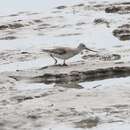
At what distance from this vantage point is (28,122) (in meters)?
12.4

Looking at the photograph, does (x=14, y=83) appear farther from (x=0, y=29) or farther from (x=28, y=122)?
(x=0, y=29)

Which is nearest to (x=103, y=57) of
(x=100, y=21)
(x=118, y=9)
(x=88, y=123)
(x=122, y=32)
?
(x=122, y=32)

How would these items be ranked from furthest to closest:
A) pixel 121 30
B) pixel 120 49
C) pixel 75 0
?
pixel 75 0 < pixel 121 30 < pixel 120 49

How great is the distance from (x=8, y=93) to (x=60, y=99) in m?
1.53

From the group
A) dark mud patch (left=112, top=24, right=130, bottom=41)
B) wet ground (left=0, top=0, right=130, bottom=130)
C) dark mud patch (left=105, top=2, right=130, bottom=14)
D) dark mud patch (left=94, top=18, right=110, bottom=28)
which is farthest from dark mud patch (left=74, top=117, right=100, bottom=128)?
dark mud patch (left=105, top=2, right=130, bottom=14)

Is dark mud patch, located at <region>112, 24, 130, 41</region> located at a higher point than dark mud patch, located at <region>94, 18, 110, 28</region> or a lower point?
higher

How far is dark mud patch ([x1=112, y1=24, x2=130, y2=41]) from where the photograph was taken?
75.9 feet

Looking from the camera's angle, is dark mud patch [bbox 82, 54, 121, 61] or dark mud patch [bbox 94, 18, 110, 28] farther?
dark mud patch [bbox 94, 18, 110, 28]

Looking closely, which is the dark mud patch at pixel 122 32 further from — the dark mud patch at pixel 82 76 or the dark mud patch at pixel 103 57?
the dark mud patch at pixel 82 76

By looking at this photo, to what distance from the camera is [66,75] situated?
55.0ft

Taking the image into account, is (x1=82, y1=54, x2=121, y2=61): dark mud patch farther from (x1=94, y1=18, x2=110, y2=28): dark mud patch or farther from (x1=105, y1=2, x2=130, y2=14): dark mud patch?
(x1=105, y1=2, x2=130, y2=14): dark mud patch

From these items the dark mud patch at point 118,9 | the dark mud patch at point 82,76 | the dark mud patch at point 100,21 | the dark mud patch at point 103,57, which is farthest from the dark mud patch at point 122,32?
the dark mud patch at point 82,76

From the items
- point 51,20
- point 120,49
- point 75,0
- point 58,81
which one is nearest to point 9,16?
point 51,20

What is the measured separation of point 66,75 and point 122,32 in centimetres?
755
